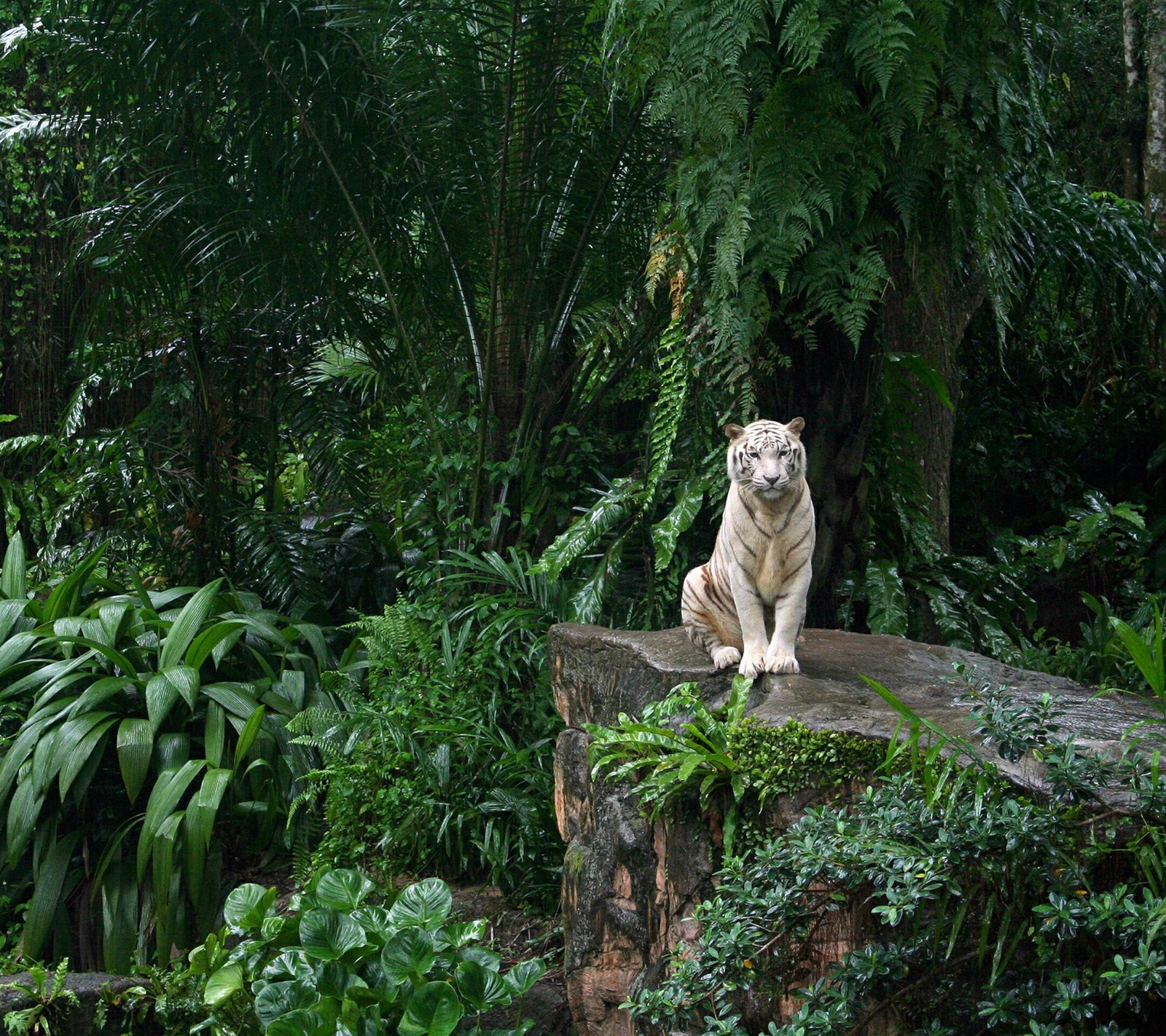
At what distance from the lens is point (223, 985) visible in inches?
139

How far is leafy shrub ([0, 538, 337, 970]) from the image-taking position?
4863 millimetres

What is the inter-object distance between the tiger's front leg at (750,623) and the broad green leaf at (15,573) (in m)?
4.50

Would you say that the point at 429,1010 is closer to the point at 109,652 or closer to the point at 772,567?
the point at 772,567

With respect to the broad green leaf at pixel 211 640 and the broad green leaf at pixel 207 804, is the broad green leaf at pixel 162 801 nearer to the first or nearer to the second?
the broad green leaf at pixel 207 804

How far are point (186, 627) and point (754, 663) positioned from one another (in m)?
3.31

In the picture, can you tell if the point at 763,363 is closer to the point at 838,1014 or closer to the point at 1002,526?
the point at 838,1014

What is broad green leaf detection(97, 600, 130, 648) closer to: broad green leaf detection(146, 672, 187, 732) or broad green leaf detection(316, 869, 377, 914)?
broad green leaf detection(146, 672, 187, 732)

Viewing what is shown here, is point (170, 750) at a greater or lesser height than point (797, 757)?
lesser

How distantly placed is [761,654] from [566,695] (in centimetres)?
112

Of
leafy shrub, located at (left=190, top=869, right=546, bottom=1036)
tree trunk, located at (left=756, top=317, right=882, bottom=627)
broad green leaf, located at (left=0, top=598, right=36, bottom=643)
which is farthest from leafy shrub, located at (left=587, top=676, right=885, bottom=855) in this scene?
broad green leaf, located at (left=0, top=598, right=36, bottom=643)

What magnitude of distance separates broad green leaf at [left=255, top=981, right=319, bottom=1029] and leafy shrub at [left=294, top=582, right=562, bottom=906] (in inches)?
54.8

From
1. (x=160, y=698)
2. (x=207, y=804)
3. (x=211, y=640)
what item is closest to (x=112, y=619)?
(x=211, y=640)

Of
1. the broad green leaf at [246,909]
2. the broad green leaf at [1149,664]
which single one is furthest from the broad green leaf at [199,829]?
the broad green leaf at [1149,664]

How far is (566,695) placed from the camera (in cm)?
448
